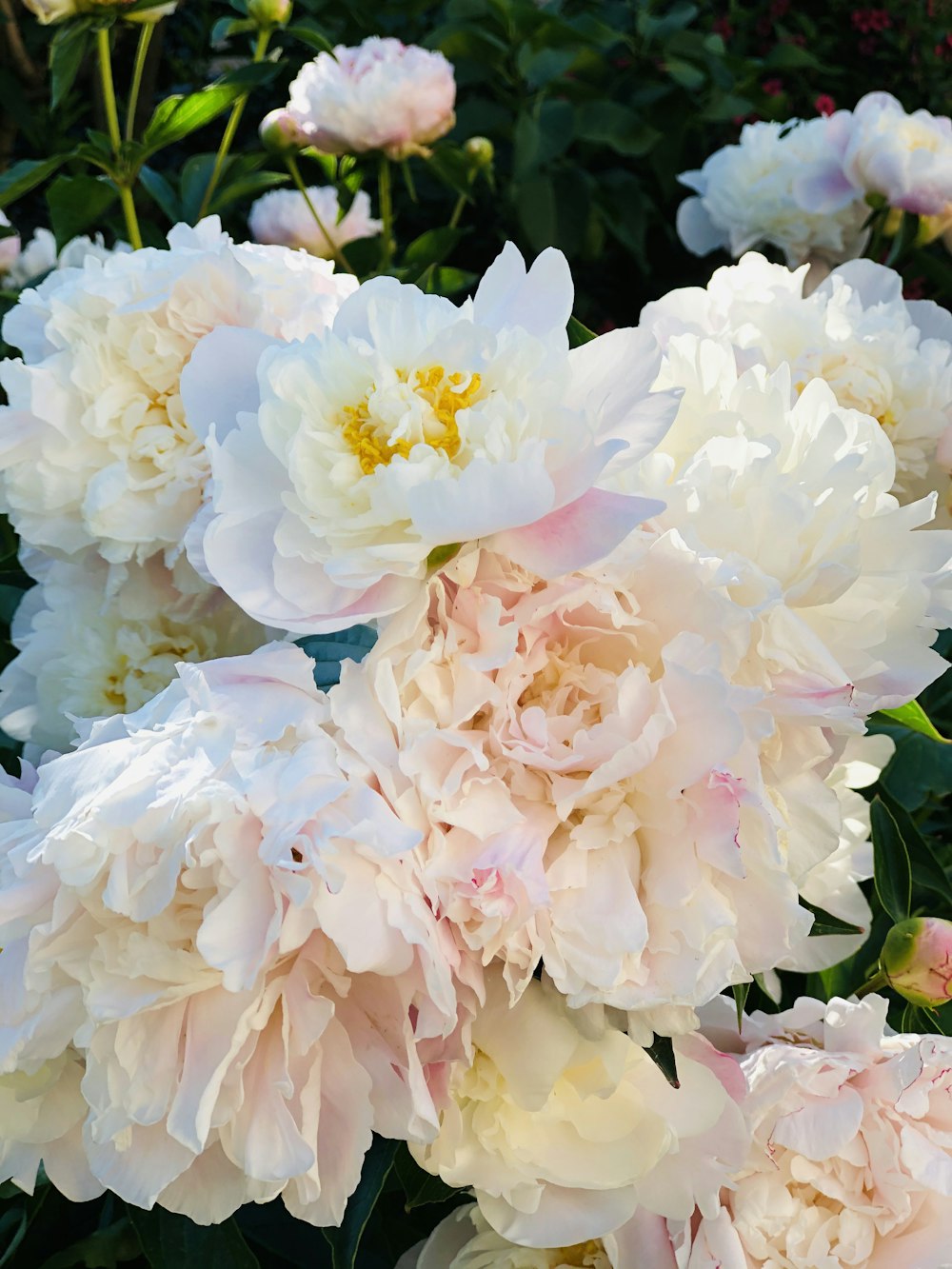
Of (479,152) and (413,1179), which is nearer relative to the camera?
(413,1179)

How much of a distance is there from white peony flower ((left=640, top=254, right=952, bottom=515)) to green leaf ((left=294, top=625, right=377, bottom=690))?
0.76 ft

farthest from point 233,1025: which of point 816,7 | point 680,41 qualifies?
point 816,7

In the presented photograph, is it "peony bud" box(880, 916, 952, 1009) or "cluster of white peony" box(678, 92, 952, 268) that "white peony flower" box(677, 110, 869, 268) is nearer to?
"cluster of white peony" box(678, 92, 952, 268)

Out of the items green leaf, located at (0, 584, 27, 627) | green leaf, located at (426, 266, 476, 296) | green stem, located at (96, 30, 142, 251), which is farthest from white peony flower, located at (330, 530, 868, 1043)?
green leaf, located at (426, 266, 476, 296)

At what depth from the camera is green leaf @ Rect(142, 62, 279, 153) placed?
36.9 inches

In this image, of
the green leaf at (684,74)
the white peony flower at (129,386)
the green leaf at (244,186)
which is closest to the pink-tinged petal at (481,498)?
the white peony flower at (129,386)

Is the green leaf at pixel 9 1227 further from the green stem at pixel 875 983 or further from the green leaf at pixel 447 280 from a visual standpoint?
the green leaf at pixel 447 280

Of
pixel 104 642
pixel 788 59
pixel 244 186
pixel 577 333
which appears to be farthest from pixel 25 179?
pixel 788 59

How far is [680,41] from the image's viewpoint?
1.59 meters

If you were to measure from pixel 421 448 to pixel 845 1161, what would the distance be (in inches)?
12.5

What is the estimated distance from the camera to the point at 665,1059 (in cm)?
45

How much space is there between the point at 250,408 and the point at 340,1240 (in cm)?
28

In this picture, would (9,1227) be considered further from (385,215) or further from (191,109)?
(385,215)

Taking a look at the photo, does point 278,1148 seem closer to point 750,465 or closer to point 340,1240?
point 340,1240
